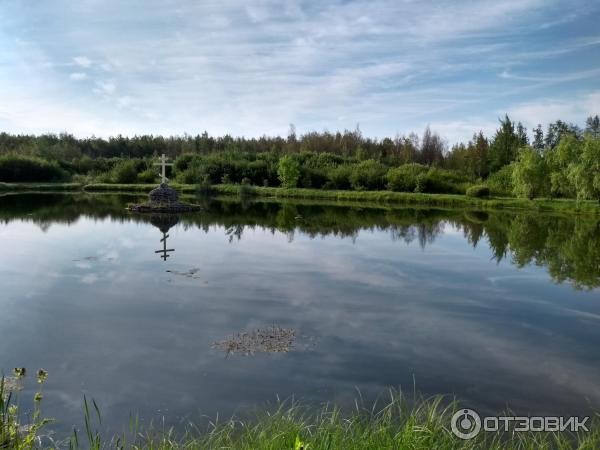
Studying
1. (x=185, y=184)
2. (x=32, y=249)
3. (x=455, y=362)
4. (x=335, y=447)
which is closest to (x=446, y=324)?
(x=455, y=362)

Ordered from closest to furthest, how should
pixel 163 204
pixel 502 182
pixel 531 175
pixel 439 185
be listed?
pixel 163 204
pixel 531 175
pixel 502 182
pixel 439 185

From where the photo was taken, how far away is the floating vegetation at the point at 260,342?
7.86 m

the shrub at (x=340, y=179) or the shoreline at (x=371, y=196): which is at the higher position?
the shrub at (x=340, y=179)

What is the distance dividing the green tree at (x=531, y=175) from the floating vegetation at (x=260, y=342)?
93.3 ft

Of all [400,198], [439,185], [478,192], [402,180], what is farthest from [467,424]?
[439,185]

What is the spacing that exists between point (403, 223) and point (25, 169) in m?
39.1

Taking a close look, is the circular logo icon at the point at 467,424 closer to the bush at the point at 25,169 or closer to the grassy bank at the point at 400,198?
→ the grassy bank at the point at 400,198

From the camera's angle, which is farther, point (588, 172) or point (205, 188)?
point (205, 188)

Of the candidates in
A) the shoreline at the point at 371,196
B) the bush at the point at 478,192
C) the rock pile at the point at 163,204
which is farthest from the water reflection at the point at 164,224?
the bush at the point at 478,192

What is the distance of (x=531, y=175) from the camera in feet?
108

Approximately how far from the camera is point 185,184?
46000 millimetres

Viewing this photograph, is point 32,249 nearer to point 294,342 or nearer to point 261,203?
point 294,342

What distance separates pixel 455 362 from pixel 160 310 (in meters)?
5.45

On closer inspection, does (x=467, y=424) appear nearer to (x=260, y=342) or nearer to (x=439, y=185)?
(x=260, y=342)
